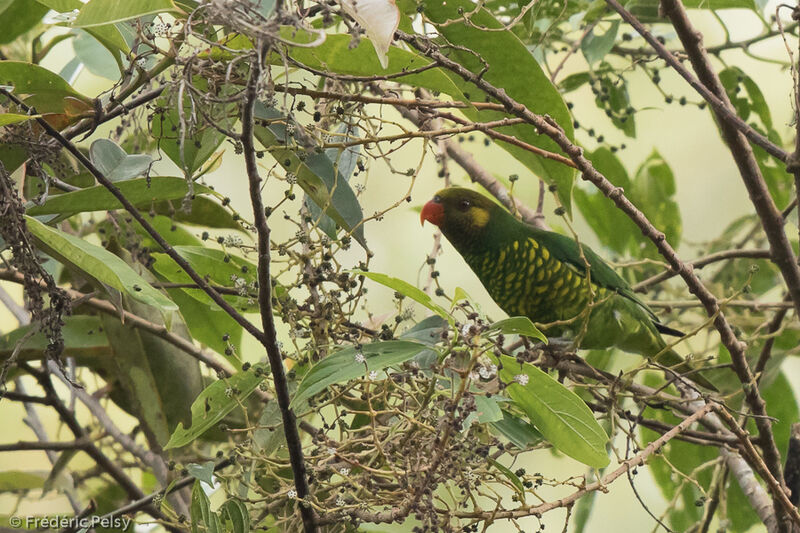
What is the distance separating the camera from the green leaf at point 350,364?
0.70 metres

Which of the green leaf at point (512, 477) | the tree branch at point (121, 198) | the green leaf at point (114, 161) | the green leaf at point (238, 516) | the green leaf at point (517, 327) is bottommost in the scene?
the green leaf at point (238, 516)

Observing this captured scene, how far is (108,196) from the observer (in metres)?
0.83

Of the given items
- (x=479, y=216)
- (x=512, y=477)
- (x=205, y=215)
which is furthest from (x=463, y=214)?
(x=512, y=477)

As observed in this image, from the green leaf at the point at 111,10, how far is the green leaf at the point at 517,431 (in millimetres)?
549

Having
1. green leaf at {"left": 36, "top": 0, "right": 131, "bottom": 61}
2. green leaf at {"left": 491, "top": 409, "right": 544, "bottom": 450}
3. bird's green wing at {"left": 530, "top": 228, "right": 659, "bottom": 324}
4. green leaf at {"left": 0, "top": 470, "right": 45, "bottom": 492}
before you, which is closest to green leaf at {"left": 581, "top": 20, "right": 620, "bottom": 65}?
bird's green wing at {"left": 530, "top": 228, "right": 659, "bottom": 324}

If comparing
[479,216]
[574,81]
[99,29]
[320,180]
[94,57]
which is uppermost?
[574,81]

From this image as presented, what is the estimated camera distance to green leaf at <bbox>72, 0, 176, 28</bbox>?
0.64m

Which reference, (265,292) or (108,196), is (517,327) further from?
(108,196)

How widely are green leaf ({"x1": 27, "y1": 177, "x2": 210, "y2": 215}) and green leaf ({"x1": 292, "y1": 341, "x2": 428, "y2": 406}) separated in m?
0.25

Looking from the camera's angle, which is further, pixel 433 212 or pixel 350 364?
pixel 433 212

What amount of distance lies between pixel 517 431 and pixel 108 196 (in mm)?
510

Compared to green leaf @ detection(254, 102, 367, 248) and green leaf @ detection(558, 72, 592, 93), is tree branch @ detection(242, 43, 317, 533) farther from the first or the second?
green leaf @ detection(558, 72, 592, 93)

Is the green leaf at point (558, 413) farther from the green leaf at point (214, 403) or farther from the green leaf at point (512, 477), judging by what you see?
the green leaf at point (214, 403)

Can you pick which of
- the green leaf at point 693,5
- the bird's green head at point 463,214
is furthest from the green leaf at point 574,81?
the bird's green head at point 463,214
